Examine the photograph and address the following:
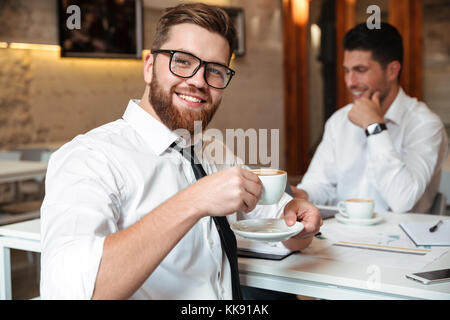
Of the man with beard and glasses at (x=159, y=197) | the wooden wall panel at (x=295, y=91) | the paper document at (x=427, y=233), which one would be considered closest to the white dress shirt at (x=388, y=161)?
the paper document at (x=427, y=233)

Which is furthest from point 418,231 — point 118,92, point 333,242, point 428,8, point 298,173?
point 298,173

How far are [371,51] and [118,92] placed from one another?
285 centimetres

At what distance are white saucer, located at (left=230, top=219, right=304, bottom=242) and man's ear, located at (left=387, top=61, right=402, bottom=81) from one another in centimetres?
143

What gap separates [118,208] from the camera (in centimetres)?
102

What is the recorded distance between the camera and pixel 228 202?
867 mm

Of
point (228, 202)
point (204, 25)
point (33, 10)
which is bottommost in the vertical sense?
point (228, 202)

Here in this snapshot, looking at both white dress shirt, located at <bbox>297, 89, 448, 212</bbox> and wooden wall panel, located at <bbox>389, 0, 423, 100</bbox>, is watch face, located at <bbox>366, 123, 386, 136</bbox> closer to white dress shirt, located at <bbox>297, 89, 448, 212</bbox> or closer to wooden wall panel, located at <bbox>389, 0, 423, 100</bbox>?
white dress shirt, located at <bbox>297, 89, 448, 212</bbox>

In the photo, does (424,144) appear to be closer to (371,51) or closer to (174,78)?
(371,51)

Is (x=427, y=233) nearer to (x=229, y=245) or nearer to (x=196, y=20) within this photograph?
(x=229, y=245)

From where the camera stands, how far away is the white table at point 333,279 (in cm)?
106

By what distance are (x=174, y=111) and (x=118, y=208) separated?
0.31 m

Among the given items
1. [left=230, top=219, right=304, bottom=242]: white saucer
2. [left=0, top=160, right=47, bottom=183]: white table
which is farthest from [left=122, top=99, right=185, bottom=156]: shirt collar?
[left=0, top=160, right=47, bottom=183]: white table

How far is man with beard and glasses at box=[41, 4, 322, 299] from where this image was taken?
2.74 ft

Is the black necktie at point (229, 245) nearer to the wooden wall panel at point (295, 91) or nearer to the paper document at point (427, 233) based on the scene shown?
the paper document at point (427, 233)
